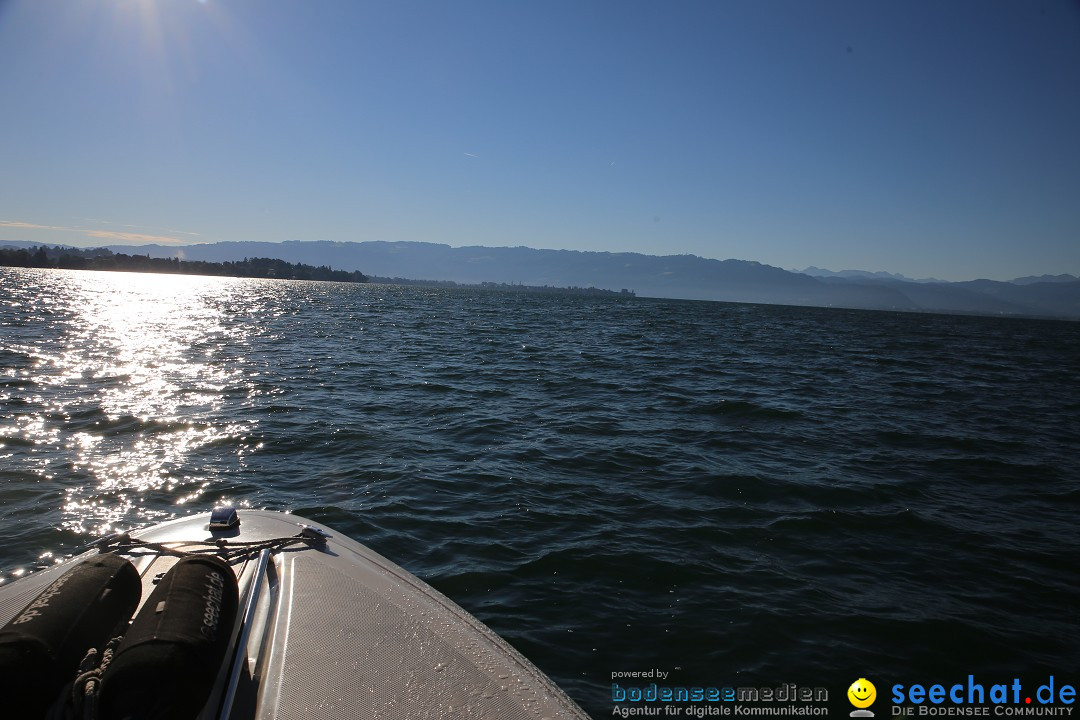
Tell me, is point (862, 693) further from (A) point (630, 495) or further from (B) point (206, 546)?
(B) point (206, 546)

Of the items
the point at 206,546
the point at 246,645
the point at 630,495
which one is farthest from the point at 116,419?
the point at 246,645

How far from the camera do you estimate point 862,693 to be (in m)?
4.50

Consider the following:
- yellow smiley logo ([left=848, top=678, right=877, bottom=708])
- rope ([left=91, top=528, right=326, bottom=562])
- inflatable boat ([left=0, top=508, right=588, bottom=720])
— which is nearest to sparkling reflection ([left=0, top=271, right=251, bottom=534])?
rope ([left=91, top=528, right=326, bottom=562])

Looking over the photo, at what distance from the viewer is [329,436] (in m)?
10.7

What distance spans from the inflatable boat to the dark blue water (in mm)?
1568

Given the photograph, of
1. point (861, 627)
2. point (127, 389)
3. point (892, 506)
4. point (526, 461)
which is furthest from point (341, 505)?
point (127, 389)

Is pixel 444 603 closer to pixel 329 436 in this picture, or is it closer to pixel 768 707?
pixel 768 707

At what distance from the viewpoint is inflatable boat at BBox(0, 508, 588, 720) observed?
222 centimetres

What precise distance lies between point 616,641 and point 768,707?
4.12 ft

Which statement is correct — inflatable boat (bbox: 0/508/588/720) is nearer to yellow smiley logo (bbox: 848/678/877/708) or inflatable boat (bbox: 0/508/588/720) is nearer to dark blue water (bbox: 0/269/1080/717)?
dark blue water (bbox: 0/269/1080/717)

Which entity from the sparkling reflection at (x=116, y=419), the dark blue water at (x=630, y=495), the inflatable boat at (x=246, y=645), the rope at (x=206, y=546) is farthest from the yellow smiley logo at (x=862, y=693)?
the sparkling reflection at (x=116, y=419)

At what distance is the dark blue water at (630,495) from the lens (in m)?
5.16

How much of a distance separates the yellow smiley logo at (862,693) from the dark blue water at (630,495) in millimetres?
82

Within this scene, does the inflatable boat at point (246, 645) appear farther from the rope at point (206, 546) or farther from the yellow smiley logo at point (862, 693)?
the yellow smiley logo at point (862, 693)
